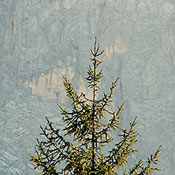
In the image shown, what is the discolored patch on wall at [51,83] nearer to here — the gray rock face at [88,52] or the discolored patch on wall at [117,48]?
the gray rock face at [88,52]

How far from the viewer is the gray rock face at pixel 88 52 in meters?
82.0

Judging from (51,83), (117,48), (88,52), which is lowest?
(51,83)

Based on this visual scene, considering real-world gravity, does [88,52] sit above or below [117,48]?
below

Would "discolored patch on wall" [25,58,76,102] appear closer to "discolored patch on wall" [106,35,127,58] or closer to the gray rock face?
the gray rock face

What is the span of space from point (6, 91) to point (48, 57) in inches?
551

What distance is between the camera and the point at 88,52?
86.5m

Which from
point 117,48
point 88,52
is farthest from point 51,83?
point 117,48

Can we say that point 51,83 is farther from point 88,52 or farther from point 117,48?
point 117,48

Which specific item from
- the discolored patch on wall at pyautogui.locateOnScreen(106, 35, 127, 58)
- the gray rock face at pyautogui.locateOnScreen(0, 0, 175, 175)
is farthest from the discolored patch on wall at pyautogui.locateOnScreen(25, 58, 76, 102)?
the discolored patch on wall at pyautogui.locateOnScreen(106, 35, 127, 58)

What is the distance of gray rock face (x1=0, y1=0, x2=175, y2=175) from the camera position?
8200cm

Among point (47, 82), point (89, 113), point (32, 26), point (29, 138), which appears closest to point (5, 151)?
point (29, 138)

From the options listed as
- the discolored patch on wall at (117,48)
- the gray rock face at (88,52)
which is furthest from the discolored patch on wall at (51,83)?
the discolored patch on wall at (117,48)

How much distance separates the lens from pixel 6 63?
84312 millimetres

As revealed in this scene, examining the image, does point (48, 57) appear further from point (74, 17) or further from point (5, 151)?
point (5, 151)
